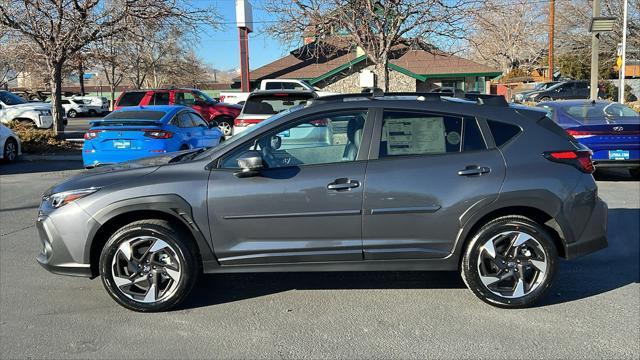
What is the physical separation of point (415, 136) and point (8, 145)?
12.5 meters

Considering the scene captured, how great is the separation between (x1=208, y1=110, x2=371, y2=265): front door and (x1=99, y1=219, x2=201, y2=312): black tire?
24 cm

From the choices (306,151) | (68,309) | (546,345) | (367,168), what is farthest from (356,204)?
(68,309)

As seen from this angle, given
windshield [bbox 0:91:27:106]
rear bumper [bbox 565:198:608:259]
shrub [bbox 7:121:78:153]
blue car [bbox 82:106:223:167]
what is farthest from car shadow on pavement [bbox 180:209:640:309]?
windshield [bbox 0:91:27:106]

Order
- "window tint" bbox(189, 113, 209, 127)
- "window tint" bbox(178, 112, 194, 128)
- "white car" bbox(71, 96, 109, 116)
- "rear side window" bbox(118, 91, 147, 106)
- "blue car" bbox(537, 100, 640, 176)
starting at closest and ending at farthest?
"blue car" bbox(537, 100, 640, 176) → "window tint" bbox(178, 112, 194, 128) → "window tint" bbox(189, 113, 209, 127) → "rear side window" bbox(118, 91, 147, 106) → "white car" bbox(71, 96, 109, 116)

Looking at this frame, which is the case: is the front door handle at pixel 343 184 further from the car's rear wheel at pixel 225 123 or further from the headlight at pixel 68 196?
the car's rear wheel at pixel 225 123

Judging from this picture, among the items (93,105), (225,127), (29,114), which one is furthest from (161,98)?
(93,105)

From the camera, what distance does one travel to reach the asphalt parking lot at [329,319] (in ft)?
12.5

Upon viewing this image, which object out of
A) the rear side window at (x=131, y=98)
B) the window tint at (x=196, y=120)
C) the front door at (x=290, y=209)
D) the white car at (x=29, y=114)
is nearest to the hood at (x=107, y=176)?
the front door at (x=290, y=209)

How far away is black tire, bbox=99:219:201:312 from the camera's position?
14.0 ft

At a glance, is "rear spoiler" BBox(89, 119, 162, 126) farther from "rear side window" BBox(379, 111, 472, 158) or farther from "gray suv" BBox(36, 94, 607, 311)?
"rear side window" BBox(379, 111, 472, 158)

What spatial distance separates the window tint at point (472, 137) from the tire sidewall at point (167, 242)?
7.84ft

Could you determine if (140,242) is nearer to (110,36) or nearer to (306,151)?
(306,151)

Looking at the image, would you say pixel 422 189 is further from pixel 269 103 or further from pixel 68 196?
pixel 269 103

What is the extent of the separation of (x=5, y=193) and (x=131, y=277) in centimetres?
695
